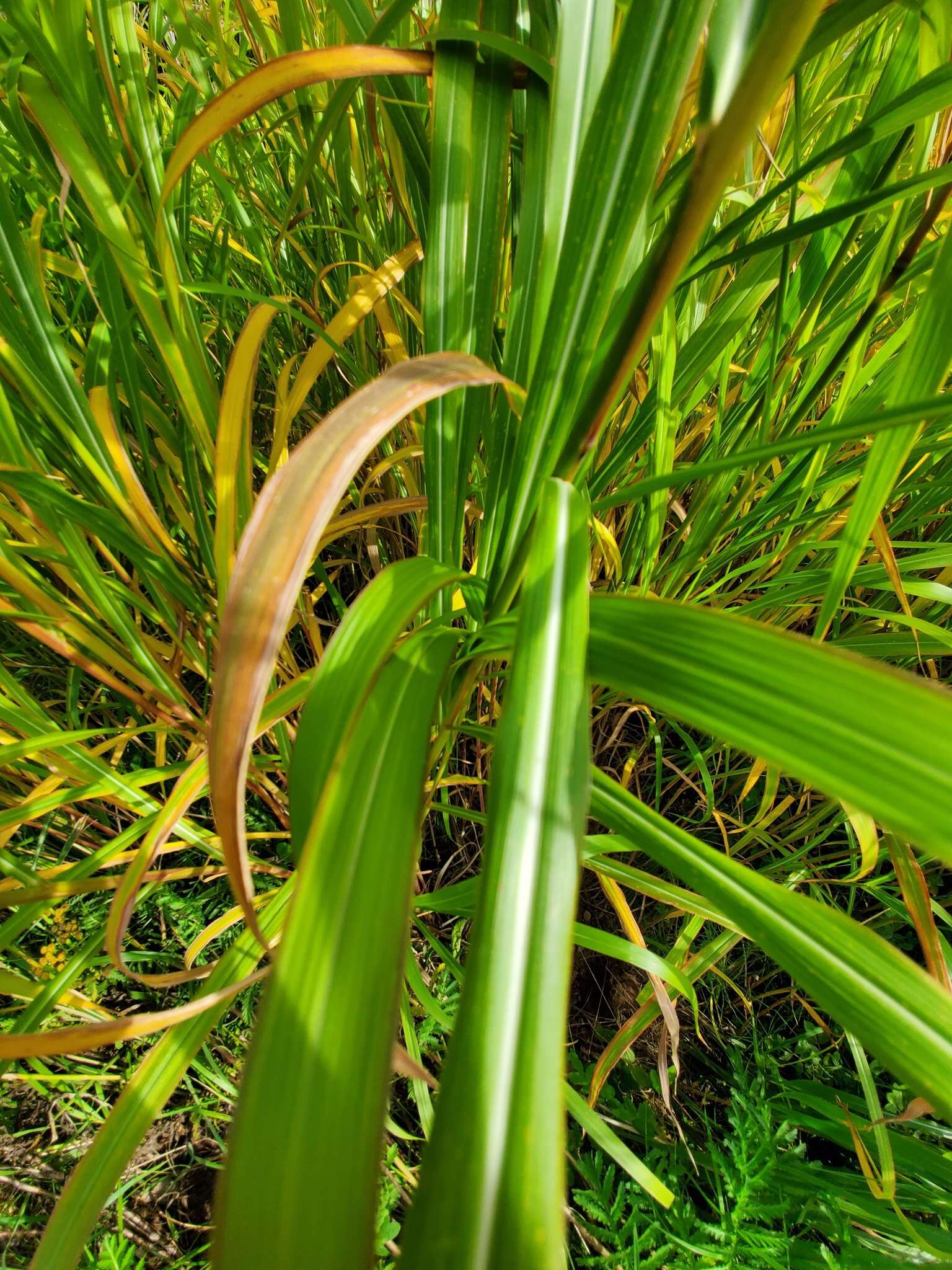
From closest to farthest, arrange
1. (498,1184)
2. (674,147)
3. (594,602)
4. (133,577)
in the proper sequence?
(498,1184) → (594,602) → (674,147) → (133,577)

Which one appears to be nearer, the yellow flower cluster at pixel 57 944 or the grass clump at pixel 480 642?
the grass clump at pixel 480 642

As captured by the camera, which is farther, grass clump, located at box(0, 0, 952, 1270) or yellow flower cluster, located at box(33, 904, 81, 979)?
yellow flower cluster, located at box(33, 904, 81, 979)

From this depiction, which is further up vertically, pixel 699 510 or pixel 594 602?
pixel 699 510

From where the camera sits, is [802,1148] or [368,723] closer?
[368,723]

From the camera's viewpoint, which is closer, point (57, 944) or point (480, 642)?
point (480, 642)

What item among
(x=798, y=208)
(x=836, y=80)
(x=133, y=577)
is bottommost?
(x=133, y=577)

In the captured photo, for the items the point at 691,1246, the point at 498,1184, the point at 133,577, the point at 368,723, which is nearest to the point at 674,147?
the point at 368,723

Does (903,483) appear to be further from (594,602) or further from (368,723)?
(368,723)

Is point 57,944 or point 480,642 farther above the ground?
point 480,642

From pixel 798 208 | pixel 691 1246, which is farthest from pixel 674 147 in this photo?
pixel 691 1246

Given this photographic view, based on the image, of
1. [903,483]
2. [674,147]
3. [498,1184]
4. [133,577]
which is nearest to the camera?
[498,1184]

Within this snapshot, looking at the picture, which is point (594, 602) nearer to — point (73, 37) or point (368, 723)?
point (368, 723)
